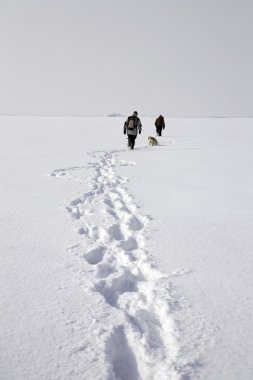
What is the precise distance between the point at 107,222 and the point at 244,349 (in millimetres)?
3141

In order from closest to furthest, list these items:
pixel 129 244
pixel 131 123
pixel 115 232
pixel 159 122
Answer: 1. pixel 129 244
2. pixel 115 232
3. pixel 131 123
4. pixel 159 122

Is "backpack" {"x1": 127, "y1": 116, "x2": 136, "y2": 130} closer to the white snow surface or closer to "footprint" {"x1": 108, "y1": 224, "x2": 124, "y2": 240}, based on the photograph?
the white snow surface

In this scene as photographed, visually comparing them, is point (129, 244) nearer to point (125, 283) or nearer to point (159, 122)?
point (125, 283)

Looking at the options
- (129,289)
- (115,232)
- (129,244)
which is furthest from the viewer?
(115,232)

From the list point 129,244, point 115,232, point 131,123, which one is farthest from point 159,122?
point 129,244

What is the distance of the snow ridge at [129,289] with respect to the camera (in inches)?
103

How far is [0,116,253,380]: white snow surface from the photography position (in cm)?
257

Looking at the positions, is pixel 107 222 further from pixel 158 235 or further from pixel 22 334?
pixel 22 334

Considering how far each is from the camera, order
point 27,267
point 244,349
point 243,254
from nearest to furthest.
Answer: point 244,349, point 27,267, point 243,254

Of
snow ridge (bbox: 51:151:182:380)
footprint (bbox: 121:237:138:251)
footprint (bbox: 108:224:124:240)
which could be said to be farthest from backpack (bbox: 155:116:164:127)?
footprint (bbox: 121:237:138:251)

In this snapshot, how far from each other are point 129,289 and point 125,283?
0.09 metres

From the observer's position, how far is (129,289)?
12.0 ft

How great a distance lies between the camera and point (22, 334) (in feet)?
9.11

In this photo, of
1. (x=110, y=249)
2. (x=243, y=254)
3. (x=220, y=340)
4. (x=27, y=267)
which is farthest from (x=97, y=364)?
(x=243, y=254)
